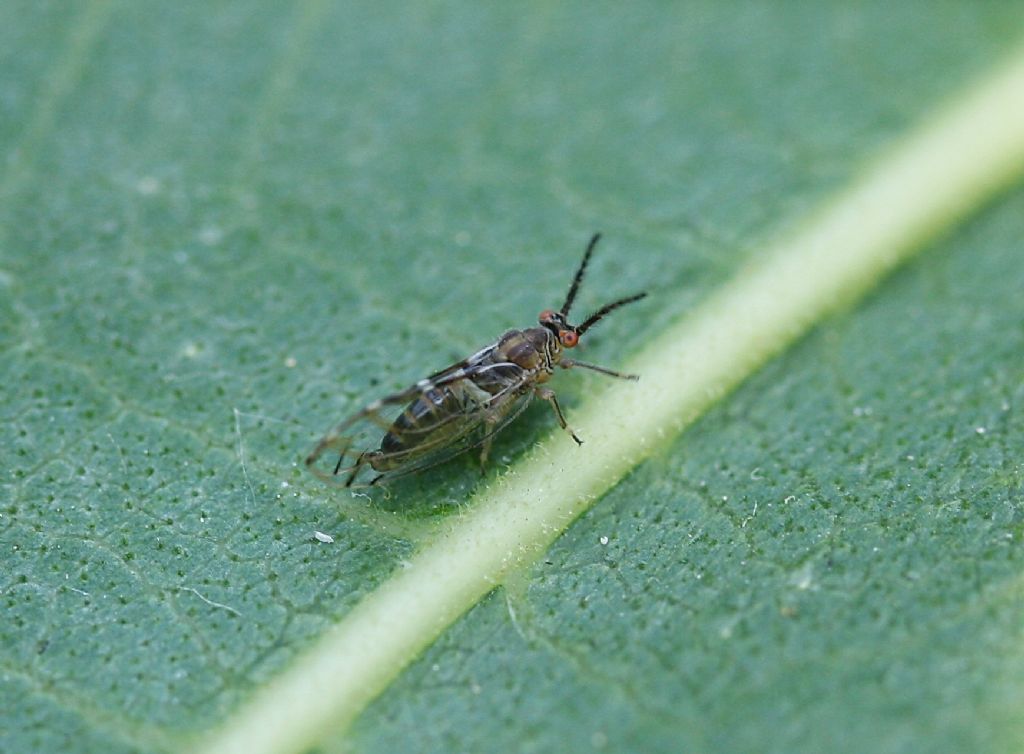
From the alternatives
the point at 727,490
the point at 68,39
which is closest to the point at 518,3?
the point at 68,39

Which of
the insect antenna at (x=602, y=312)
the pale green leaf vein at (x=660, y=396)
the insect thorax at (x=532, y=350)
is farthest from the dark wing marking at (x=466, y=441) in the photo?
the insect antenna at (x=602, y=312)

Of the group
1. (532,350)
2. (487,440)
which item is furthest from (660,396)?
(487,440)

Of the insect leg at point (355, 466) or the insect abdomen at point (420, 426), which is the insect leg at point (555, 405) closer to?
the insect abdomen at point (420, 426)

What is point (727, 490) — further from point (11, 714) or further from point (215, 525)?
point (11, 714)

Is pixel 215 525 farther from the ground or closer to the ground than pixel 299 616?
farther from the ground

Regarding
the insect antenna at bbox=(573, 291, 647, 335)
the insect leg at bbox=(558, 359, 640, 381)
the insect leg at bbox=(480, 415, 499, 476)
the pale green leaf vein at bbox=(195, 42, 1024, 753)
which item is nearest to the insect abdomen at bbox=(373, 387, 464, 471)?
the insect leg at bbox=(480, 415, 499, 476)
